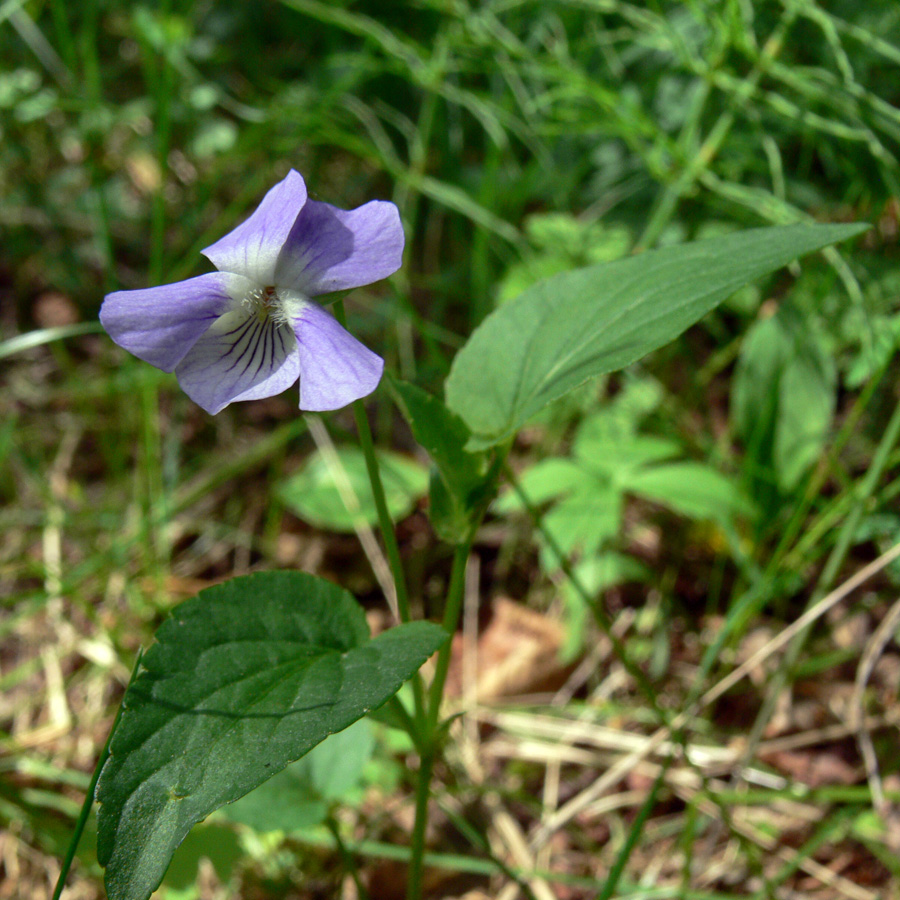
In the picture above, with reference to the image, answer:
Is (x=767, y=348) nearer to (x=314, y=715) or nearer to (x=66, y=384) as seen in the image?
(x=314, y=715)

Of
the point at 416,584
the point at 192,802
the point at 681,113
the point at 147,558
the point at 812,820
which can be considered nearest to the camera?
the point at 192,802

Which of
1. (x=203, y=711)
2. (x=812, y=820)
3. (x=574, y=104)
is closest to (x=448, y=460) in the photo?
(x=203, y=711)

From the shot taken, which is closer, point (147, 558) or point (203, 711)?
point (203, 711)

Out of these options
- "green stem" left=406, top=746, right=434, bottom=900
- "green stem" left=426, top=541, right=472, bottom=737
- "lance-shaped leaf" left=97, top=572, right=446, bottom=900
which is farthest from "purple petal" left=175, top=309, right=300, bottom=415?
"green stem" left=406, top=746, right=434, bottom=900

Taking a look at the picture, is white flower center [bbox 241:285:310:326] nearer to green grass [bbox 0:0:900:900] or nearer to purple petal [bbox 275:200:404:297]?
purple petal [bbox 275:200:404:297]

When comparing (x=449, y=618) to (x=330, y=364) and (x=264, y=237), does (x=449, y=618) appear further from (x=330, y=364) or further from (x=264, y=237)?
(x=264, y=237)

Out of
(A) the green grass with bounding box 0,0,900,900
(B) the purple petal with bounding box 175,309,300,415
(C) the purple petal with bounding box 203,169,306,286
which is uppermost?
(C) the purple petal with bounding box 203,169,306,286

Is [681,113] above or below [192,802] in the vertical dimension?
above

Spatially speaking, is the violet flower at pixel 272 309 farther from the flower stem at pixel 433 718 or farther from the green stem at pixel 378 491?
the flower stem at pixel 433 718
